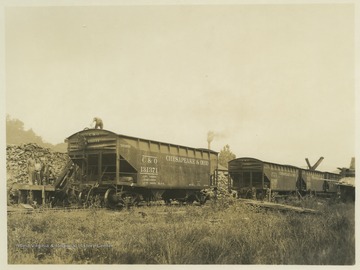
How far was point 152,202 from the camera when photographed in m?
13.2

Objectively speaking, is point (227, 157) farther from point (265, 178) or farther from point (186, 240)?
point (186, 240)

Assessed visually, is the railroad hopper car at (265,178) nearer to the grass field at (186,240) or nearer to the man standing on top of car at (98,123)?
the grass field at (186,240)

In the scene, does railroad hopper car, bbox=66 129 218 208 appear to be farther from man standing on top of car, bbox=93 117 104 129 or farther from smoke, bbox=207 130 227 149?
smoke, bbox=207 130 227 149

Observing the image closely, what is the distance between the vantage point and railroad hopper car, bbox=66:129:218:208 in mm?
12719

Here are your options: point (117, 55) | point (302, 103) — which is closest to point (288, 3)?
point (302, 103)

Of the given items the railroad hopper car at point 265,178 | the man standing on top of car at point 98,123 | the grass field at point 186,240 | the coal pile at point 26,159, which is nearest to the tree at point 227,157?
the railroad hopper car at point 265,178

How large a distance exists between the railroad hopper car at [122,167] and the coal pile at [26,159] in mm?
886

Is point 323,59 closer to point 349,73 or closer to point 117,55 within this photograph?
point 349,73

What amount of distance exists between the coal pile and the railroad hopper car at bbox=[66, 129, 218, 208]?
0.89 metres

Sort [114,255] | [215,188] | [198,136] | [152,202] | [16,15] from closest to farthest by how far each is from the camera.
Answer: [114,255] → [16,15] → [198,136] → [152,202] → [215,188]

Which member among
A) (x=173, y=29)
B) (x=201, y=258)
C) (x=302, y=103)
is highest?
A: (x=173, y=29)

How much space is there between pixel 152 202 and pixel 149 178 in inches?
32.9

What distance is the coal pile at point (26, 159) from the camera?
500 inches

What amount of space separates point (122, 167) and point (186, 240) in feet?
16.3
